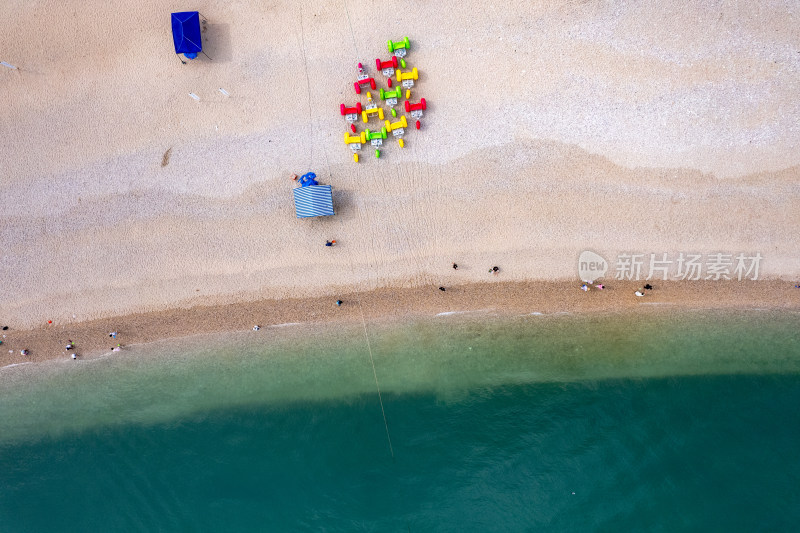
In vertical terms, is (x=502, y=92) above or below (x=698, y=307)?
above

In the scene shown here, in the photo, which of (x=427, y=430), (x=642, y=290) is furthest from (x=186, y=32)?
(x=642, y=290)

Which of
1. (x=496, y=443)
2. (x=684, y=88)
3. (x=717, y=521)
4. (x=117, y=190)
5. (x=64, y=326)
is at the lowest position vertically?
(x=717, y=521)

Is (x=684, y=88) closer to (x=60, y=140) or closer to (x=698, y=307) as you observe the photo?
(x=698, y=307)

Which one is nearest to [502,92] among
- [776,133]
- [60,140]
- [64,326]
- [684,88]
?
[684,88]

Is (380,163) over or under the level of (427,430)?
over

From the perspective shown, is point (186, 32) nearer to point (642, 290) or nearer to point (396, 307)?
point (396, 307)

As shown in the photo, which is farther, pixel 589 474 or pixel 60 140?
pixel 60 140

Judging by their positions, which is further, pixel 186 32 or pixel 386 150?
pixel 386 150
